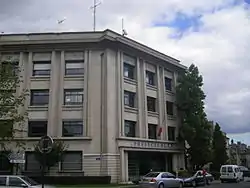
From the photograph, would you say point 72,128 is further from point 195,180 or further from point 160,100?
point 195,180

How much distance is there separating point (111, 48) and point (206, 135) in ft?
51.5

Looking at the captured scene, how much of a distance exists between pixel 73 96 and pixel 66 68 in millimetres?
3139

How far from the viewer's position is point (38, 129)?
37781 mm

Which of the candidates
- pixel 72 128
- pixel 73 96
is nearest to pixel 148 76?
pixel 73 96

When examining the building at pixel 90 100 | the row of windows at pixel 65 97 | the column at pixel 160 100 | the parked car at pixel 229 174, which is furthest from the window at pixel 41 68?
the parked car at pixel 229 174

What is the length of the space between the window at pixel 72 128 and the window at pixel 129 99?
18.7 ft

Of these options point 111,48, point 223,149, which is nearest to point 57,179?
point 111,48

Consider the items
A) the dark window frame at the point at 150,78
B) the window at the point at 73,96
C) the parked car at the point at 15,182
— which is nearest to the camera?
the parked car at the point at 15,182

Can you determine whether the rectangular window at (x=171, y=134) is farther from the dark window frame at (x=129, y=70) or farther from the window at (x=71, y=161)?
the window at (x=71, y=161)

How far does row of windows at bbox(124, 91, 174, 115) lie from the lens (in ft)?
134

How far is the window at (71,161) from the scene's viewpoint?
36.5m

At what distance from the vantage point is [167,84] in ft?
156

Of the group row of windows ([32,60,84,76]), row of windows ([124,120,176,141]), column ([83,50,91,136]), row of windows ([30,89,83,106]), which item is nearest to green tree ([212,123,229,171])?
row of windows ([124,120,176,141])

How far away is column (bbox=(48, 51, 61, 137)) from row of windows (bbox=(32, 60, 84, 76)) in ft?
2.49
